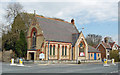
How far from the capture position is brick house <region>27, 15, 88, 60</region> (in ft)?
136

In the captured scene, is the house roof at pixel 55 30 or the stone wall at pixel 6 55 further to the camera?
the stone wall at pixel 6 55

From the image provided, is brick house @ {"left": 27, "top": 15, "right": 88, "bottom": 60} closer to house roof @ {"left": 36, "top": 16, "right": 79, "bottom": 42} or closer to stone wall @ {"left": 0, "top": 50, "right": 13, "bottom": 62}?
house roof @ {"left": 36, "top": 16, "right": 79, "bottom": 42}

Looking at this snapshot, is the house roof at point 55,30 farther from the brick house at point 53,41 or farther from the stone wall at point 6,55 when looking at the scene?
the stone wall at point 6,55

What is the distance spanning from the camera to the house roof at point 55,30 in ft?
141

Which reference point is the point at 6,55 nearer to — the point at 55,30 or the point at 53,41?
A: the point at 53,41

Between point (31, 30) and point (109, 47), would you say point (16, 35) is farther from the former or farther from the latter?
point (109, 47)

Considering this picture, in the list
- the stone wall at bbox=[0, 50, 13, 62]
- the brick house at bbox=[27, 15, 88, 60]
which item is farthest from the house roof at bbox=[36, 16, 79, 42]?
the stone wall at bbox=[0, 50, 13, 62]

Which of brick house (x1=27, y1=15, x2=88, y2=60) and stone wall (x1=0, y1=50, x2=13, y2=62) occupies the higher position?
brick house (x1=27, y1=15, x2=88, y2=60)

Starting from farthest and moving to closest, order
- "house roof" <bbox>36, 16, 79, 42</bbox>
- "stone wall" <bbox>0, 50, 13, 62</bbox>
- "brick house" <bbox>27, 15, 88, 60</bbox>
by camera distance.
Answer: "stone wall" <bbox>0, 50, 13, 62</bbox> → "house roof" <bbox>36, 16, 79, 42</bbox> → "brick house" <bbox>27, 15, 88, 60</bbox>

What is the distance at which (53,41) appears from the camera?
138ft

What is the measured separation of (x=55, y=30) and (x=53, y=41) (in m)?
5.36

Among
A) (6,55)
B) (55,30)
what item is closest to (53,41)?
(55,30)

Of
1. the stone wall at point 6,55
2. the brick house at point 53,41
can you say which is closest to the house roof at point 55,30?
the brick house at point 53,41

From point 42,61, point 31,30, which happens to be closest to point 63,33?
point 31,30
